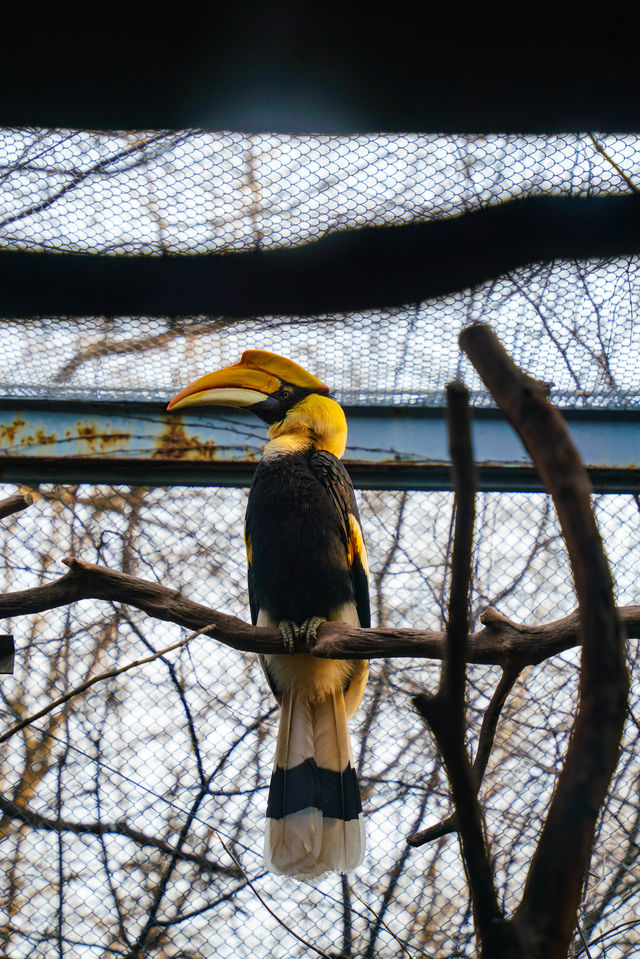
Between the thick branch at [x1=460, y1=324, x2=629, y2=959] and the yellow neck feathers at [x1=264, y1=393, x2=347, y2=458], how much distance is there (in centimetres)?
107

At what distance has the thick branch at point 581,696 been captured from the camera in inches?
14.1

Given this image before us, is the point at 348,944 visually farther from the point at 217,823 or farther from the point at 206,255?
the point at 206,255

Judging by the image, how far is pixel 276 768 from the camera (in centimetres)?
130

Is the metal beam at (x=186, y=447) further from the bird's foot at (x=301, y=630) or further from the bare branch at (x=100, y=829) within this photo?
the bare branch at (x=100, y=829)

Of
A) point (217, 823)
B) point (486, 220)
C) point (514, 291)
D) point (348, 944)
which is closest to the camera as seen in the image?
point (486, 220)

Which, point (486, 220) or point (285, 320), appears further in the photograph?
point (285, 320)

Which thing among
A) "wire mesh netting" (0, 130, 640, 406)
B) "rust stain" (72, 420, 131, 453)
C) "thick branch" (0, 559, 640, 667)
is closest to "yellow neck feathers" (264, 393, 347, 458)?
"wire mesh netting" (0, 130, 640, 406)

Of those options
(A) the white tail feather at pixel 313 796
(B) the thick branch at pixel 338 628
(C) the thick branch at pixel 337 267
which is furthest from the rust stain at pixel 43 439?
(A) the white tail feather at pixel 313 796

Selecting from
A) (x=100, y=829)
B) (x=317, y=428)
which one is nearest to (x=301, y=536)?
(x=317, y=428)

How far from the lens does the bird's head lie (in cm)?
148

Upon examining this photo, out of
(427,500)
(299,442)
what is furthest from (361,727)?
(299,442)

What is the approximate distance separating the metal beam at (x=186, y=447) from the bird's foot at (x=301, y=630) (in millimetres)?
339

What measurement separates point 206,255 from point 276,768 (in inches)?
35.5

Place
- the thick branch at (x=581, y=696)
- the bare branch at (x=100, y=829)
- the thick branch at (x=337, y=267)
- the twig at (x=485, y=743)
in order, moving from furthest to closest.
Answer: the bare branch at (x=100, y=829) → the thick branch at (x=337, y=267) → the twig at (x=485, y=743) → the thick branch at (x=581, y=696)
